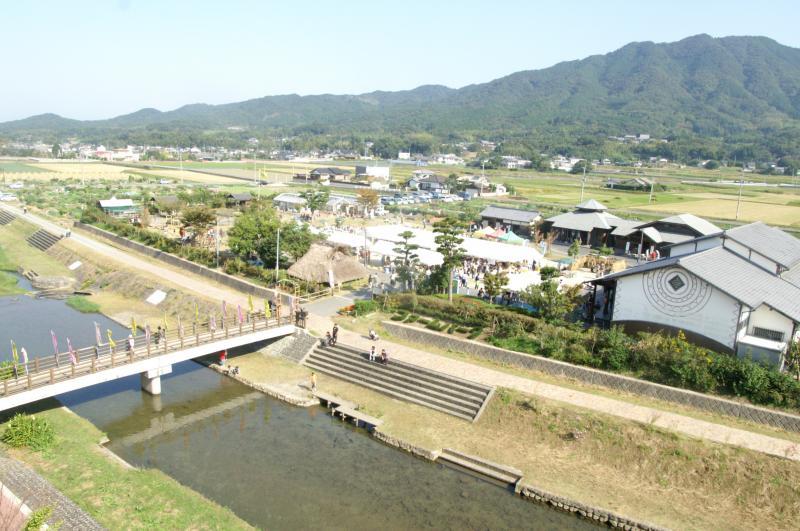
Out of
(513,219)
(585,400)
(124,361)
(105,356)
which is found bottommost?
(585,400)

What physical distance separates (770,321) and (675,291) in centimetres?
287

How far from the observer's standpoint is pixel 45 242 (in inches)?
1601

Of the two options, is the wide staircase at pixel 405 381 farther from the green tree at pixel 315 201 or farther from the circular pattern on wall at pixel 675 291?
the green tree at pixel 315 201

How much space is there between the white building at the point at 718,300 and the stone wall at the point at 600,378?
215cm

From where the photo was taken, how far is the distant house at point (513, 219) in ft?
146

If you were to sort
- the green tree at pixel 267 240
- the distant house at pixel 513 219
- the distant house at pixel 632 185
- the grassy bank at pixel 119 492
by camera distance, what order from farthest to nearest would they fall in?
the distant house at pixel 632 185 < the distant house at pixel 513 219 < the green tree at pixel 267 240 < the grassy bank at pixel 119 492

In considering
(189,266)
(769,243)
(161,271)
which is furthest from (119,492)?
(769,243)

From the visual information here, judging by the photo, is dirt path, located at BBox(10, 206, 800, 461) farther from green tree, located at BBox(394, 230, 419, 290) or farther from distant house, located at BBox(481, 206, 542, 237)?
distant house, located at BBox(481, 206, 542, 237)

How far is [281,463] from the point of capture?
14.6 m

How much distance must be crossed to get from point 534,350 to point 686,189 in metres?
78.1

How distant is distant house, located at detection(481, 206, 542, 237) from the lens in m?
44.4

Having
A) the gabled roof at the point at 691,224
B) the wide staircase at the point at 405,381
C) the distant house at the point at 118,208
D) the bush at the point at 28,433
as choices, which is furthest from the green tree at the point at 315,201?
the bush at the point at 28,433

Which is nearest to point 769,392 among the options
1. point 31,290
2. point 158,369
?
point 158,369

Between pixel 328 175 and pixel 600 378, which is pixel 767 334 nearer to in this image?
pixel 600 378
